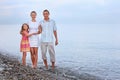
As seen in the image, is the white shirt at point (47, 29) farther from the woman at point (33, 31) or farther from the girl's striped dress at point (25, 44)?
the girl's striped dress at point (25, 44)

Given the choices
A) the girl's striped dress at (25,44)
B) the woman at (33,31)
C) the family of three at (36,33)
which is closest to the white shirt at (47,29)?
the family of three at (36,33)

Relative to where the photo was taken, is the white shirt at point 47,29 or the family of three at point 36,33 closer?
the family of three at point 36,33

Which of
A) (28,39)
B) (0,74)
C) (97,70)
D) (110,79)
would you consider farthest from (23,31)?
(97,70)

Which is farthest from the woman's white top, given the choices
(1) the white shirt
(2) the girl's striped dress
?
(1) the white shirt

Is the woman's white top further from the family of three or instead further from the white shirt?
the white shirt

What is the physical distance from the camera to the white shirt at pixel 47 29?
49.3 ft

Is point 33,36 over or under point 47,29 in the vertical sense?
under

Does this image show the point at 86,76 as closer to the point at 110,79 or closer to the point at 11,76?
the point at 110,79

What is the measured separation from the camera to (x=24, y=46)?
14969mm

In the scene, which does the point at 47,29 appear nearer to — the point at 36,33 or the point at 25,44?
the point at 36,33

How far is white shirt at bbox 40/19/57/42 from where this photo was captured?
15039 mm

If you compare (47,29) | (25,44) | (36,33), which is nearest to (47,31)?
(47,29)

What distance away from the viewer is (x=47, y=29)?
49.5ft

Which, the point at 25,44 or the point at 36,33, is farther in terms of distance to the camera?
the point at 25,44
